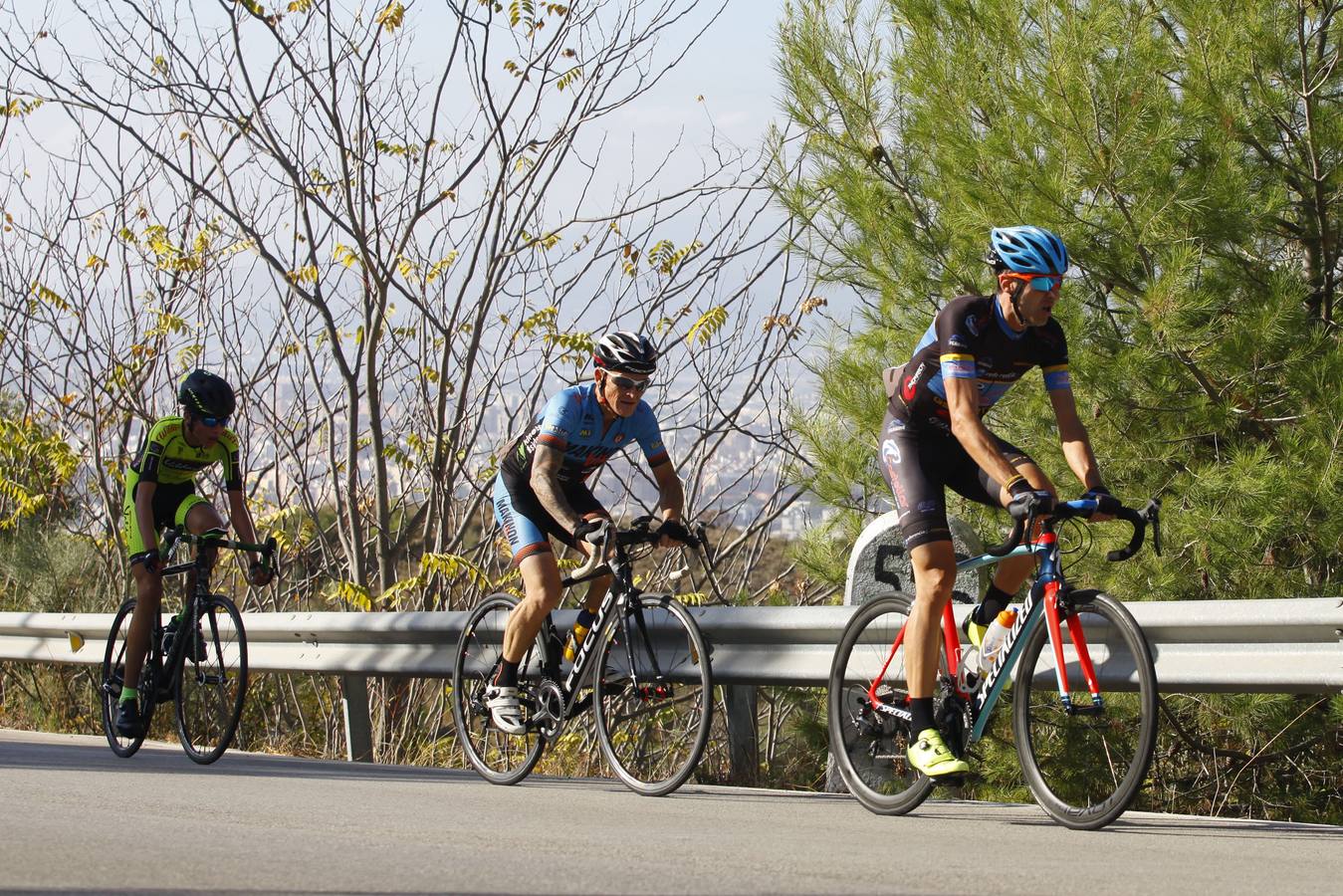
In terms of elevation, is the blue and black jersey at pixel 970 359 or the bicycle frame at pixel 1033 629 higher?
the blue and black jersey at pixel 970 359

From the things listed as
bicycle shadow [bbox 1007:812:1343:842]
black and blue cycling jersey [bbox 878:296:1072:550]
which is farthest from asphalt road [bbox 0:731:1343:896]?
black and blue cycling jersey [bbox 878:296:1072:550]

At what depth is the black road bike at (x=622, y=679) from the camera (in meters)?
7.03

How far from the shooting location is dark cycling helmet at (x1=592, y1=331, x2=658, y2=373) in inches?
287

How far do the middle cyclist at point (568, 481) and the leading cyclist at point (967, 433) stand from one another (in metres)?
1.32

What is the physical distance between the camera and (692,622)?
6844 mm

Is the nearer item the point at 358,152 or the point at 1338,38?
the point at 1338,38

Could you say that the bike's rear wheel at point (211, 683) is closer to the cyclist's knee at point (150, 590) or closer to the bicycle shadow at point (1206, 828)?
the cyclist's knee at point (150, 590)

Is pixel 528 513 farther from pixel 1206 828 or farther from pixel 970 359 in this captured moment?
pixel 1206 828

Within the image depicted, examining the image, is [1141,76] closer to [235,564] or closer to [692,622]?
[692,622]

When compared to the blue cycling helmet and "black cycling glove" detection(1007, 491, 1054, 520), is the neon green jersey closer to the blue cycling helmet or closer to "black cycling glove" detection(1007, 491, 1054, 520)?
the blue cycling helmet

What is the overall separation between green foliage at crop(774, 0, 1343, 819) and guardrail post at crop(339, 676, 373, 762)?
3689 mm

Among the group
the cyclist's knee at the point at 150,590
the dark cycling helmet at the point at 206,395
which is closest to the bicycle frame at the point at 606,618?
the dark cycling helmet at the point at 206,395

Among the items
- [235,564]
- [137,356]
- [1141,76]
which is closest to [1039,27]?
[1141,76]

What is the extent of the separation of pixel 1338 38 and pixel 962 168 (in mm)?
1844
